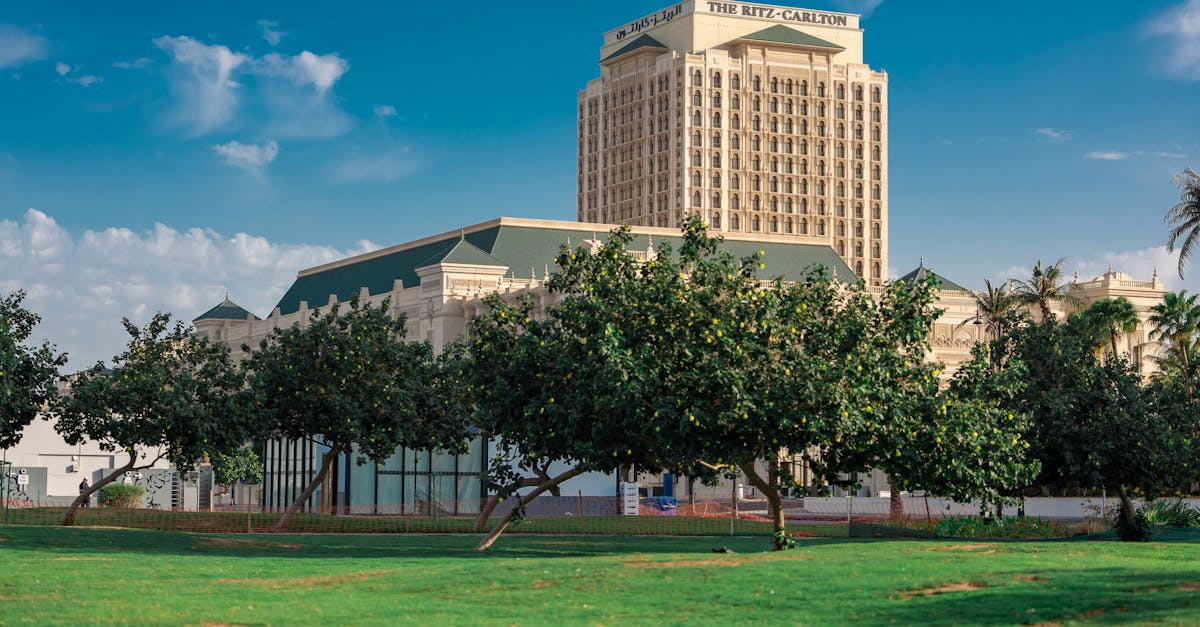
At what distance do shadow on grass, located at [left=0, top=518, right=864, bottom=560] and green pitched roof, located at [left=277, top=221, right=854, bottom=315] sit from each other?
102m

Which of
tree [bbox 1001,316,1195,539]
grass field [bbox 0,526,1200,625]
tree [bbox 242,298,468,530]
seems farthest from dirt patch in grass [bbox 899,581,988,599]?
tree [bbox 242,298,468,530]

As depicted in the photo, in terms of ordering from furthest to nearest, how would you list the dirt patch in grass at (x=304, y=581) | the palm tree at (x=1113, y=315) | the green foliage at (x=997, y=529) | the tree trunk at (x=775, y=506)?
the palm tree at (x=1113, y=315) → the green foliage at (x=997, y=529) → the tree trunk at (x=775, y=506) → the dirt patch in grass at (x=304, y=581)

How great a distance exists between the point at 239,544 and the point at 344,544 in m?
3.04

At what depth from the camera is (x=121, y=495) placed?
85688mm

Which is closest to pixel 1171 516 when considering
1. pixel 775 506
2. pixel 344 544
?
pixel 775 506

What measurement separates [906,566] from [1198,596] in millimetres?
6400

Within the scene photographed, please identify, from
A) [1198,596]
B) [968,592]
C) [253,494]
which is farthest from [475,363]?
[253,494]

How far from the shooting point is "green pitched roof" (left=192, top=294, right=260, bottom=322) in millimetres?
187250

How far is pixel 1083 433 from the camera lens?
47062mm

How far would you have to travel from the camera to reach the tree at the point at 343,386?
5794 cm

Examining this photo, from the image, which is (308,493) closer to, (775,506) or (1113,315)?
(775,506)

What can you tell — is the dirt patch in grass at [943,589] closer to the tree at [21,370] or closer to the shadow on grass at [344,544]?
the shadow on grass at [344,544]

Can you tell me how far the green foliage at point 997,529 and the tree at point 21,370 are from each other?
32685 mm

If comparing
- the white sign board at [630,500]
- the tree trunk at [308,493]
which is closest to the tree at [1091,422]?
the white sign board at [630,500]
